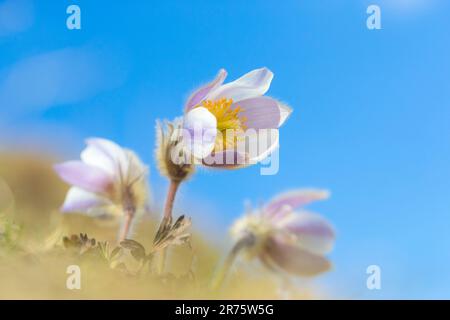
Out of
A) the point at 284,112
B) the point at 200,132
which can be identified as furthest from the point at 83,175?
the point at 284,112

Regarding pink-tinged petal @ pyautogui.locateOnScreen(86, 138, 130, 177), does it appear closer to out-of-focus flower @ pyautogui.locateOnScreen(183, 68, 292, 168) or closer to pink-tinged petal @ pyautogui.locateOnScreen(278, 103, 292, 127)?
out-of-focus flower @ pyautogui.locateOnScreen(183, 68, 292, 168)

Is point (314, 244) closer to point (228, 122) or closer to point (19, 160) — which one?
point (228, 122)

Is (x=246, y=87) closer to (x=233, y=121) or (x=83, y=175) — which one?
(x=233, y=121)

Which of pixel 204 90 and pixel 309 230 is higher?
pixel 204 90

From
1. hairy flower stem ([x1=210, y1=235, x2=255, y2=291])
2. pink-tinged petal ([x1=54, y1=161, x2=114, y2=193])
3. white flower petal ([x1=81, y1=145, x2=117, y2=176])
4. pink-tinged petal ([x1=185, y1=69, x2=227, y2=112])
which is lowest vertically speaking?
hairy flower stem ([x1=210, y1=235, x2=255, y2=291])

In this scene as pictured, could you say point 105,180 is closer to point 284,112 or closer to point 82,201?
point 82,201

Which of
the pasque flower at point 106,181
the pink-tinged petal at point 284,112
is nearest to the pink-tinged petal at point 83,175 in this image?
the pasque flower at point 106,181

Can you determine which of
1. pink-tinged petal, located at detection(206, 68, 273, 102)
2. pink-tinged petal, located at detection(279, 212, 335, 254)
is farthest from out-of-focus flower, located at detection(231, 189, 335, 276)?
pink-tinged petal, located at detection(206, 68, 273, 102)
